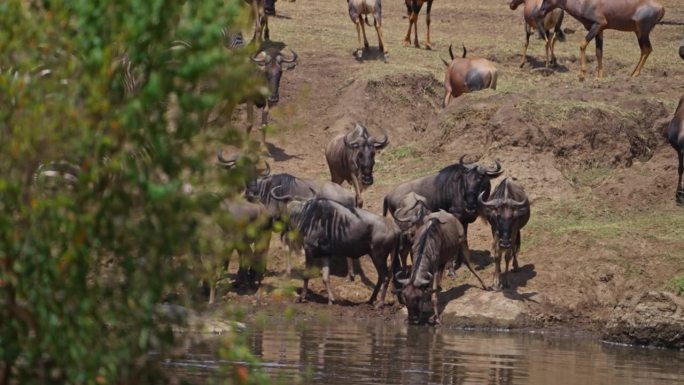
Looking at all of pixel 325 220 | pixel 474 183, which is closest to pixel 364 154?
pixel 474 183

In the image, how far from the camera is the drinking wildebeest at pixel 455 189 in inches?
846

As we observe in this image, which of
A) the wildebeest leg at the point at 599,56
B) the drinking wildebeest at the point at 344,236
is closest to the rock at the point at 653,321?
the drinking wildebeest at the point at 344,236

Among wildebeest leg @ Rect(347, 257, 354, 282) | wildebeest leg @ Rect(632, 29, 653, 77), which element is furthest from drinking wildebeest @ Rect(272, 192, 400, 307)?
wildebeest leg @ Rect(632, 29, 653, 77)

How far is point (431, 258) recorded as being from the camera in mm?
19562

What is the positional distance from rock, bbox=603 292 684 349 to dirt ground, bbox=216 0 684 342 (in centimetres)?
79

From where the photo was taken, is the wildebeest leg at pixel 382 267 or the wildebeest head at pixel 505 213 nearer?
the wildebeest head at pixel 505 213

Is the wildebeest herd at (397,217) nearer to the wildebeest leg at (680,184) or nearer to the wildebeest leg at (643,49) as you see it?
the wildebeest leg at (680,184)

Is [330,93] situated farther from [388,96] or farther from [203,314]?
[203,314]

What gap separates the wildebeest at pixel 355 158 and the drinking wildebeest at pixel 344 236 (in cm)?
239

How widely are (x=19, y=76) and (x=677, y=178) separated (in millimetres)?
17383

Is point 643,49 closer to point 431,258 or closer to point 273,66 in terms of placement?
point 273,66

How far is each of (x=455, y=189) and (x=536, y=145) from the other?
3.18 m

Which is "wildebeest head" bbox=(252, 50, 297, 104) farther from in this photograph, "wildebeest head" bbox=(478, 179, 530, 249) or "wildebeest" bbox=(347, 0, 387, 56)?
"wildebeest head" bbox=(478, 179, 530, 249)

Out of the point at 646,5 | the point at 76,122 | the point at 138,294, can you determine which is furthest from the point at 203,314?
the point at 646,5
